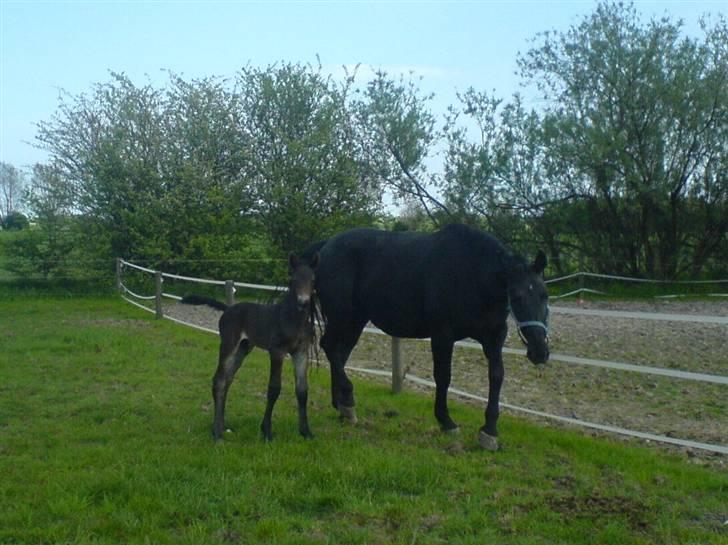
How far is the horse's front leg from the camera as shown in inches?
226

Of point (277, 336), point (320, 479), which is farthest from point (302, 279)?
point (320, 479)

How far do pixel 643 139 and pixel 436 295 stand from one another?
16.5 metres

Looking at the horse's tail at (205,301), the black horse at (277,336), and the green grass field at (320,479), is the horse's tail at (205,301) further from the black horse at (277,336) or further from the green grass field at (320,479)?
the green grass field at (320,479)

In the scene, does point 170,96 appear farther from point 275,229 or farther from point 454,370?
point 454,370

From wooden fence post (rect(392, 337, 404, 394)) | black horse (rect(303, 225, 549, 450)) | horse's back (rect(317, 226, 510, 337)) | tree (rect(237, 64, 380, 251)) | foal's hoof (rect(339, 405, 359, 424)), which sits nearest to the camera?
black horse (rect(303, 225, 549, 450))

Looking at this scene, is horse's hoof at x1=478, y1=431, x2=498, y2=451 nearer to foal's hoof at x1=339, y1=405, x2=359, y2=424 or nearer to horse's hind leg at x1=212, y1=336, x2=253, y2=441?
foal's hoof at x1=339, y1=405, x2=359, y2=424

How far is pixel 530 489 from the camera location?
15.6 feet

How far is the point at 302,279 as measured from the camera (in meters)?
5.81

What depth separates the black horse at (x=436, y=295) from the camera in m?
5.67

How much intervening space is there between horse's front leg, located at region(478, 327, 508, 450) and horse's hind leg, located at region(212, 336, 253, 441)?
5.96 ft

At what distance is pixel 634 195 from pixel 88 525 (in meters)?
19.2

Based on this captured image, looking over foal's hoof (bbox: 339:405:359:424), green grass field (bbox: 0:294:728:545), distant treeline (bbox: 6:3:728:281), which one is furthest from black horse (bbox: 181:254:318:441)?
distant treeline (bbox: 6:3:728:281)

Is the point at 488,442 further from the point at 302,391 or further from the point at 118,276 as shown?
the point at 118,276

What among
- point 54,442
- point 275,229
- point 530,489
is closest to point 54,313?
point 275,229
